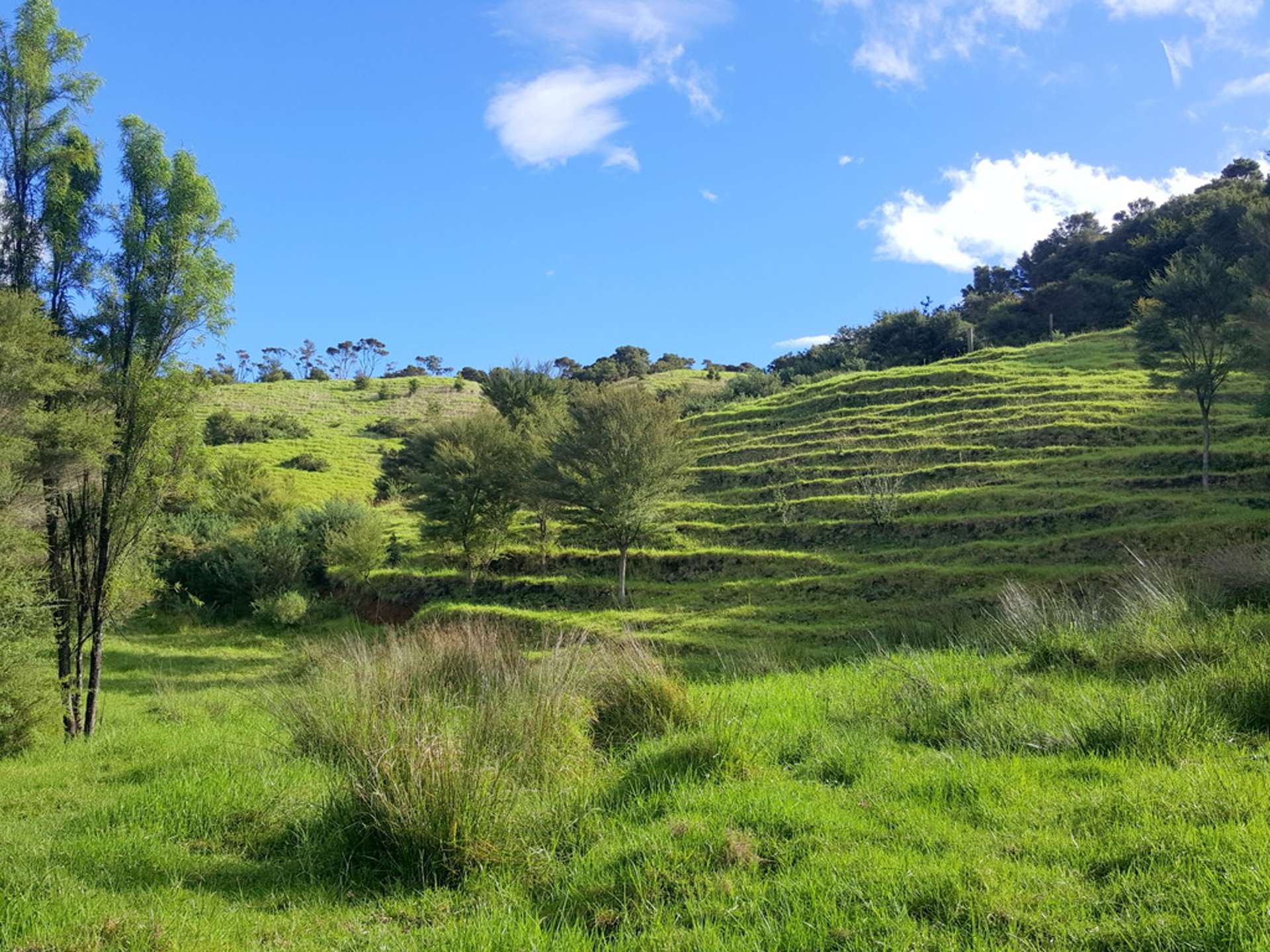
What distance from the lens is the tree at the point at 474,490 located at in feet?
98.6

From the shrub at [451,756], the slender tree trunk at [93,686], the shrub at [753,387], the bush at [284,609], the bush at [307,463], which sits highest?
the shrub at [753,387]

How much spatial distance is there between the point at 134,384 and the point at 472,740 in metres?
11.0

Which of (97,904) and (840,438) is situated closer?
(97,904)

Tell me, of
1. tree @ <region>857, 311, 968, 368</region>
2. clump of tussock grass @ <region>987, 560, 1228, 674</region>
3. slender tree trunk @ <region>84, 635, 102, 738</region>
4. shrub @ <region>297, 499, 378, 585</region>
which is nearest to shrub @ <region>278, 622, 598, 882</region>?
clump of tussock grass @ <region>987, 560, 1228, 674</region>

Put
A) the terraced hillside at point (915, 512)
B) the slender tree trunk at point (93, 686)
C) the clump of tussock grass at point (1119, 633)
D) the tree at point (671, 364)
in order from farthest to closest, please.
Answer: the tree at point (671, 364) < the terraced hillside at point (915, 512) < the slender tree trunk at point (93, 686) < the clump of tussock grass at point (1119, 633)

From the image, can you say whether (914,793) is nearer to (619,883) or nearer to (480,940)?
(619,883)

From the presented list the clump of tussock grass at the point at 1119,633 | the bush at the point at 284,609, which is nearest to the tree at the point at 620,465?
the bush at the point at 284,609

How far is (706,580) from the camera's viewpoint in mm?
27234

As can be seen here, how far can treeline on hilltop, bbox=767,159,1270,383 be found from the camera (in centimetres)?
5838

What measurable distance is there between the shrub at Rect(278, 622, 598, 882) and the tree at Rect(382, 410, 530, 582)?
2216 cm

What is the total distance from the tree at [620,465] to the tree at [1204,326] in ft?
59.3

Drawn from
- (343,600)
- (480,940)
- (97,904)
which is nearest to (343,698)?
(97,904)

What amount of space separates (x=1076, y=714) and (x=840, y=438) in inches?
1259

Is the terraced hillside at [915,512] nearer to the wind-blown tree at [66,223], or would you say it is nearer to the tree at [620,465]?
the tree at [620,465]
